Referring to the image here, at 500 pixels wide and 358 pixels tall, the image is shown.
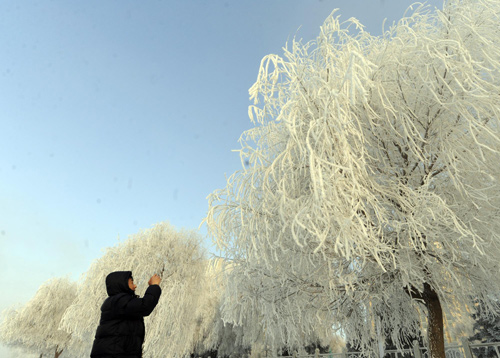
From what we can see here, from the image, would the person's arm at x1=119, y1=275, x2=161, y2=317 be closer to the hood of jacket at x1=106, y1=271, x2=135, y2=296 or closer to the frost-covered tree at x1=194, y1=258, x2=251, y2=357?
the hood of jacket at x1=106, y1=271, x2=135, y2=296

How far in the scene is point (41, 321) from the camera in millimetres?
23188

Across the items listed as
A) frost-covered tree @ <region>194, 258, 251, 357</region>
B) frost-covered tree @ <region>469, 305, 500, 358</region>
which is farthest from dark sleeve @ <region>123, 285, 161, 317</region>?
frost-covered tree @ <region>194, 258, 251, 357</region>

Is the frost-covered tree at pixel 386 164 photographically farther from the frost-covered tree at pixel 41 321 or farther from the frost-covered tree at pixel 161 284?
the frost-covered tree at pixel 41 321

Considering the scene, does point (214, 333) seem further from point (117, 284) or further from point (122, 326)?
point (122, 326)

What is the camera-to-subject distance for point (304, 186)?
417 centimetres

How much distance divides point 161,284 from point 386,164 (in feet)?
38.5

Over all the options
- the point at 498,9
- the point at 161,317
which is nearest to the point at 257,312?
the point at 498,9

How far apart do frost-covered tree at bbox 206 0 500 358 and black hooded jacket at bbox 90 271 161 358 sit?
1384 mm

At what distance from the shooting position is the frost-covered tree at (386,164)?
3.36 m

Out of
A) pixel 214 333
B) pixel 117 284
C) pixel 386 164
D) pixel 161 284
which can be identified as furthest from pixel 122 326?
pixel 214 333

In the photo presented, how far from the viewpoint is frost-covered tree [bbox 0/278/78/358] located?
2320cm

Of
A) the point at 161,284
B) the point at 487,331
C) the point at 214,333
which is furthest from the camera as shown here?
the point at 214,333

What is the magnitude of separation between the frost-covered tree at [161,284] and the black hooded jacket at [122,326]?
967 centimetres

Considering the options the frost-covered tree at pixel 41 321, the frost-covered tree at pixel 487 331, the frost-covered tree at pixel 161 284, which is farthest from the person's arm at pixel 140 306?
the frost-covered tree at pixel 41 321
